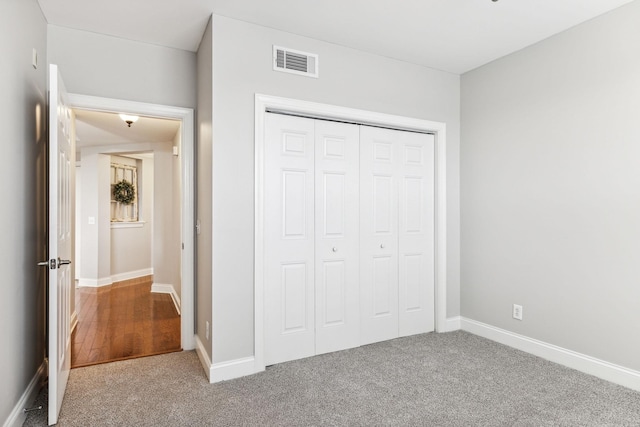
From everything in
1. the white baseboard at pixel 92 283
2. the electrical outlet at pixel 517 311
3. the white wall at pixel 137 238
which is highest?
the white wall at pixel 137 238

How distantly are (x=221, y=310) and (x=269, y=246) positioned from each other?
60 centimetres

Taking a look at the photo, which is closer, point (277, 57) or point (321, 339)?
point (277, 57)

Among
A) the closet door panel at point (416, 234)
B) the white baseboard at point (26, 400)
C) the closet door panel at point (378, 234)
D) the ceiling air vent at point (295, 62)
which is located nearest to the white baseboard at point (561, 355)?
the closet door panel at point (416, 234)

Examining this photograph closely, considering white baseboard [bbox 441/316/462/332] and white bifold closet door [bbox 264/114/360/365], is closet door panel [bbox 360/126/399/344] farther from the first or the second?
white baseboard [bbox 441/316/462/332]

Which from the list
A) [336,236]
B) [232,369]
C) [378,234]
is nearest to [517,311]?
[378,234]

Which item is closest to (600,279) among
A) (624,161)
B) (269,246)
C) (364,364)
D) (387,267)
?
(624,161)

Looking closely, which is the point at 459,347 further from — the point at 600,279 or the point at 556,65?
the point at 556,65

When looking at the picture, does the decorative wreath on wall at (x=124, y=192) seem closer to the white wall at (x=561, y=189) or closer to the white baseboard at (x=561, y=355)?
the white wall at (x=561, y=189)

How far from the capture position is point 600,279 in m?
2.72

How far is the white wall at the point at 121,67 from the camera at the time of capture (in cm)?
286

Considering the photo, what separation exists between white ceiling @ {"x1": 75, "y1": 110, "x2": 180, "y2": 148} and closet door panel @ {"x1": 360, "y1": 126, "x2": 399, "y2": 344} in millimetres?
2245

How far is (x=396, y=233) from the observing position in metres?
3.53

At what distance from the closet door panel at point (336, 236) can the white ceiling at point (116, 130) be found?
77.5 inches

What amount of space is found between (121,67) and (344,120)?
1.90 m
